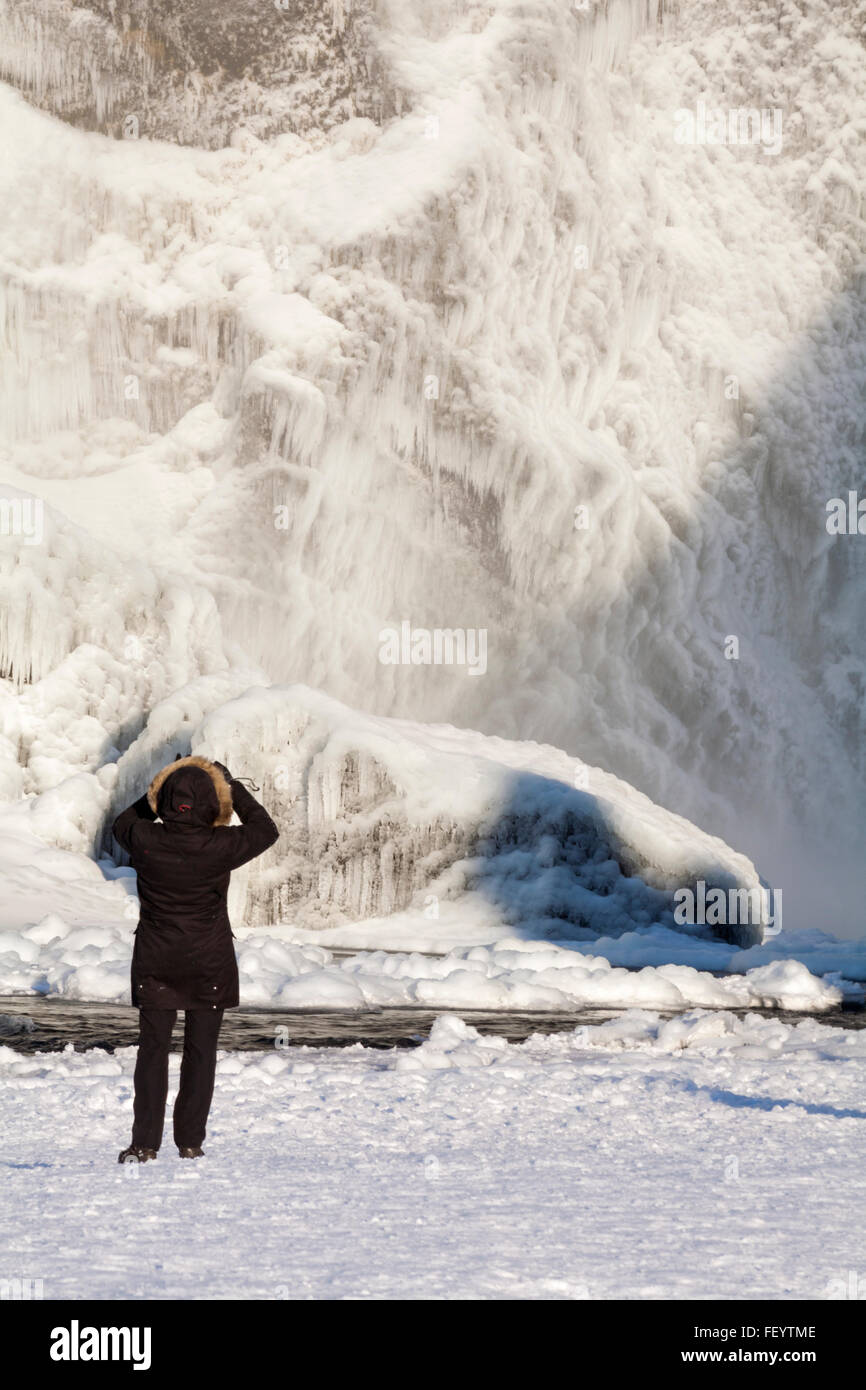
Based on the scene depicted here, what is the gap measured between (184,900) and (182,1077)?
645 millimetres

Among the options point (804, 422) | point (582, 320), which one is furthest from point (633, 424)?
point (804, 422)

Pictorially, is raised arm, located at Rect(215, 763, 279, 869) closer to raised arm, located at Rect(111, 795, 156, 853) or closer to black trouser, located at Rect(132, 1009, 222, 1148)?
raised arm, located at Rect(111, 795, 156, 853)

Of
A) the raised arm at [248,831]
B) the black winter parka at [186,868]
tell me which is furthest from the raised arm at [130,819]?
the raised arm at [248,831]

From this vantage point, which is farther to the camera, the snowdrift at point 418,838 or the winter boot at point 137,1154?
the snowdrift at point 418,838

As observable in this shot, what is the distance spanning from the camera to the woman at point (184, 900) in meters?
5.08

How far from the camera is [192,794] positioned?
16.7 feet

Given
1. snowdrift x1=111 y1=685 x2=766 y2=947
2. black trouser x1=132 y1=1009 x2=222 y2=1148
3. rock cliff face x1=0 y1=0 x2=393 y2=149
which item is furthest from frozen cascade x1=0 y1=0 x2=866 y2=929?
black trouser x1=132 y1=1009 x2=222 y2=1148

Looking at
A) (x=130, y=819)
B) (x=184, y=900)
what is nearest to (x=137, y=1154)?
(x=184, y=900)

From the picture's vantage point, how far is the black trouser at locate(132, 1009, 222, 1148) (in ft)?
16.8

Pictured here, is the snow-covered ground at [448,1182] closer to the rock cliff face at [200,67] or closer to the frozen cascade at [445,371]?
the frozen cascade at [445,371]

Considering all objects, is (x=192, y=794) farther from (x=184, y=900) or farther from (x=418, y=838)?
(x=418, y=838)

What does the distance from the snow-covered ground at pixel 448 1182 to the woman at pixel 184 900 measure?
0.41 metres

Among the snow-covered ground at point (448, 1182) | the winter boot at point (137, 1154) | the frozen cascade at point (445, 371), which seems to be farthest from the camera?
the frozen cascade at point (445, 371)
